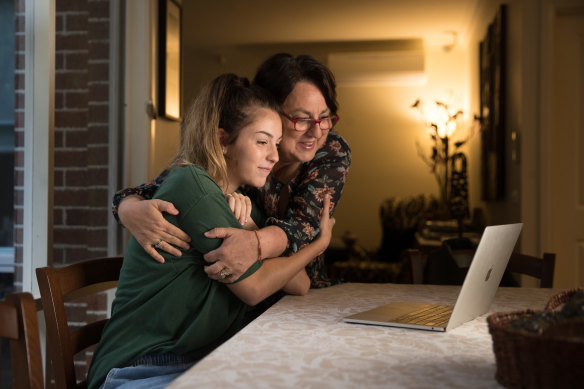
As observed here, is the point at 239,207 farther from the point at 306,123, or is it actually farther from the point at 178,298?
the point at 306,123

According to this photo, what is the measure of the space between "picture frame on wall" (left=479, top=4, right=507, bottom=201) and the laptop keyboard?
120 inches

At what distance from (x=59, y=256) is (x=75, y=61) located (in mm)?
841

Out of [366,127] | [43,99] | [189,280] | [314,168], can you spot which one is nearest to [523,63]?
[314,168]

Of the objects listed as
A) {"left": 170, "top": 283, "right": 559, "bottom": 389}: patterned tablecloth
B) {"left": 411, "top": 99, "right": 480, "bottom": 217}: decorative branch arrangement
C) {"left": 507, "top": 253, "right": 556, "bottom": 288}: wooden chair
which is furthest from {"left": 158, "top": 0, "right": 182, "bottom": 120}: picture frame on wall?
{"left": 411, "top": 99, "right": 480, "bottom": 217}: decorative branch arrangement

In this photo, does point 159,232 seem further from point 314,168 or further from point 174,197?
point 314,168

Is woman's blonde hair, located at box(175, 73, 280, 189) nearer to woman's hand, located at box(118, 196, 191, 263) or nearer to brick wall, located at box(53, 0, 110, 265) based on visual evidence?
woman's hand, located at box(118, 196, 191, 263)

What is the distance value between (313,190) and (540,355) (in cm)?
104

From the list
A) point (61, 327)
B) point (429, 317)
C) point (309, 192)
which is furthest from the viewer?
point (309, 192)

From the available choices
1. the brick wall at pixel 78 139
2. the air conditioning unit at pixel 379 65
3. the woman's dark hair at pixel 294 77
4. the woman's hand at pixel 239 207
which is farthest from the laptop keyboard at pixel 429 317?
the air conditioning unit at pixel 379 65

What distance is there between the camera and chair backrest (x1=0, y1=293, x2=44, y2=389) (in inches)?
40.6

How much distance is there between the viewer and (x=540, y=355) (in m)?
0.74

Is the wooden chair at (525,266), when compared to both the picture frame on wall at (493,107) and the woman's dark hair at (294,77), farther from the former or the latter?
the picture frame on wall at (493,107)

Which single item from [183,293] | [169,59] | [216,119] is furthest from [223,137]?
[169,59]

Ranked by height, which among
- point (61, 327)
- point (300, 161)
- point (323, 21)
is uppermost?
point (323, 21)
